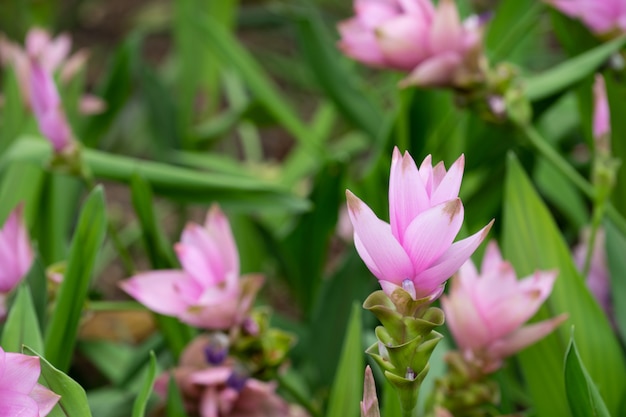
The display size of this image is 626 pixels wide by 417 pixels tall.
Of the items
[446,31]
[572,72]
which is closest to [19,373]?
[446,31]

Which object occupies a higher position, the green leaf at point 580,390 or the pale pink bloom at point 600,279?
the pale pink bloom at point 600,279

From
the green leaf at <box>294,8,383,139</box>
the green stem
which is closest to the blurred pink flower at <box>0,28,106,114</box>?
the green leaf at <box>294,8,383,139</box>

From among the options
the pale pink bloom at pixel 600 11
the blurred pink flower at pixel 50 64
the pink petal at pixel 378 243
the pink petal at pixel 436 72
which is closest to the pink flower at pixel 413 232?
the pink petal at pixel 378 243

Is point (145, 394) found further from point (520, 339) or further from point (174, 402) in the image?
A: point (520, 339)

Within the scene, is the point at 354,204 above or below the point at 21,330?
above

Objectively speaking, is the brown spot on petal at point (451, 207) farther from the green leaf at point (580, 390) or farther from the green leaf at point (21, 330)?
the green leaf at point (21, 330)

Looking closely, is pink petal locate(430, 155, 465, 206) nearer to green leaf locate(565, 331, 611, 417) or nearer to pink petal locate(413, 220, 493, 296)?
pink petal locate(413, 220, 493, 296)

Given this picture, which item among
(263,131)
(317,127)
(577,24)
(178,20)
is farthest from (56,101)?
(263,131)
